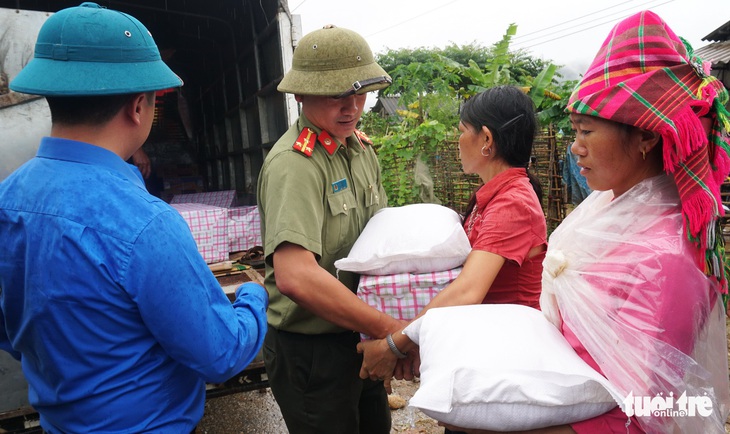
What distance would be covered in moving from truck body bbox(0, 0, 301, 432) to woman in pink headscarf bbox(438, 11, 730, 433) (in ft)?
6.91

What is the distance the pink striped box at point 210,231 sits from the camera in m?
3.70

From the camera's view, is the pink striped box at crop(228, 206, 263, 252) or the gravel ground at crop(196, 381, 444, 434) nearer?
the gravel ground at crop(196, 381, 444, 434)

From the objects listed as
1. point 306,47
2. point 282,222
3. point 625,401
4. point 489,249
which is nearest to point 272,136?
point 306,47

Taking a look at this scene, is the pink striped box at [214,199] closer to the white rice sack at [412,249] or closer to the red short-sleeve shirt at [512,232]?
the white rice sack at [412,249]

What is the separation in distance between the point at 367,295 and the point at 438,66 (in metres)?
7.52

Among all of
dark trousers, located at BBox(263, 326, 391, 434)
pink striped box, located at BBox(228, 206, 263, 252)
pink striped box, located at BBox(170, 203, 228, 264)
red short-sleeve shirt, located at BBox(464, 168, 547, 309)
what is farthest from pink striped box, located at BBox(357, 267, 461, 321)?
pink striped box, located at BBox(228, 206, 263, 252)

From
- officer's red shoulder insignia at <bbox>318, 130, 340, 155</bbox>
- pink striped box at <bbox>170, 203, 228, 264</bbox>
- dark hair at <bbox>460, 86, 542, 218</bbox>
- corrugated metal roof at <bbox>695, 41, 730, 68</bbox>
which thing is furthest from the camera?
corrugated metal roof at <bbox>695, 41, 730, 68</bbox>

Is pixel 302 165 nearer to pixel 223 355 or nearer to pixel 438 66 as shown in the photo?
pixel 223 355

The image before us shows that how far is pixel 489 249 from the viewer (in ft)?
5.09

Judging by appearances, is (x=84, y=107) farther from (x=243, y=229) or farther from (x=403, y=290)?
(x=243, y=229)

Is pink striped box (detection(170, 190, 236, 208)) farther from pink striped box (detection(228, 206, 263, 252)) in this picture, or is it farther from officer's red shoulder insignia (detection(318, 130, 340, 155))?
officer's red shoulder insignia (detection(318, 130, 340, 155))

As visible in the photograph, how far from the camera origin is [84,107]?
112cm

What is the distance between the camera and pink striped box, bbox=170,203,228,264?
3.70m

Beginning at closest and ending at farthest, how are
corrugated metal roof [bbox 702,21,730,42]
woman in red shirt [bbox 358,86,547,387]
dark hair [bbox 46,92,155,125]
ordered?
dark hair [bbox 46,92,155,125] < woman in red shirt [bbox 358,86,547,387] < corrugated metal roof [bbox 702,21,730,42]
